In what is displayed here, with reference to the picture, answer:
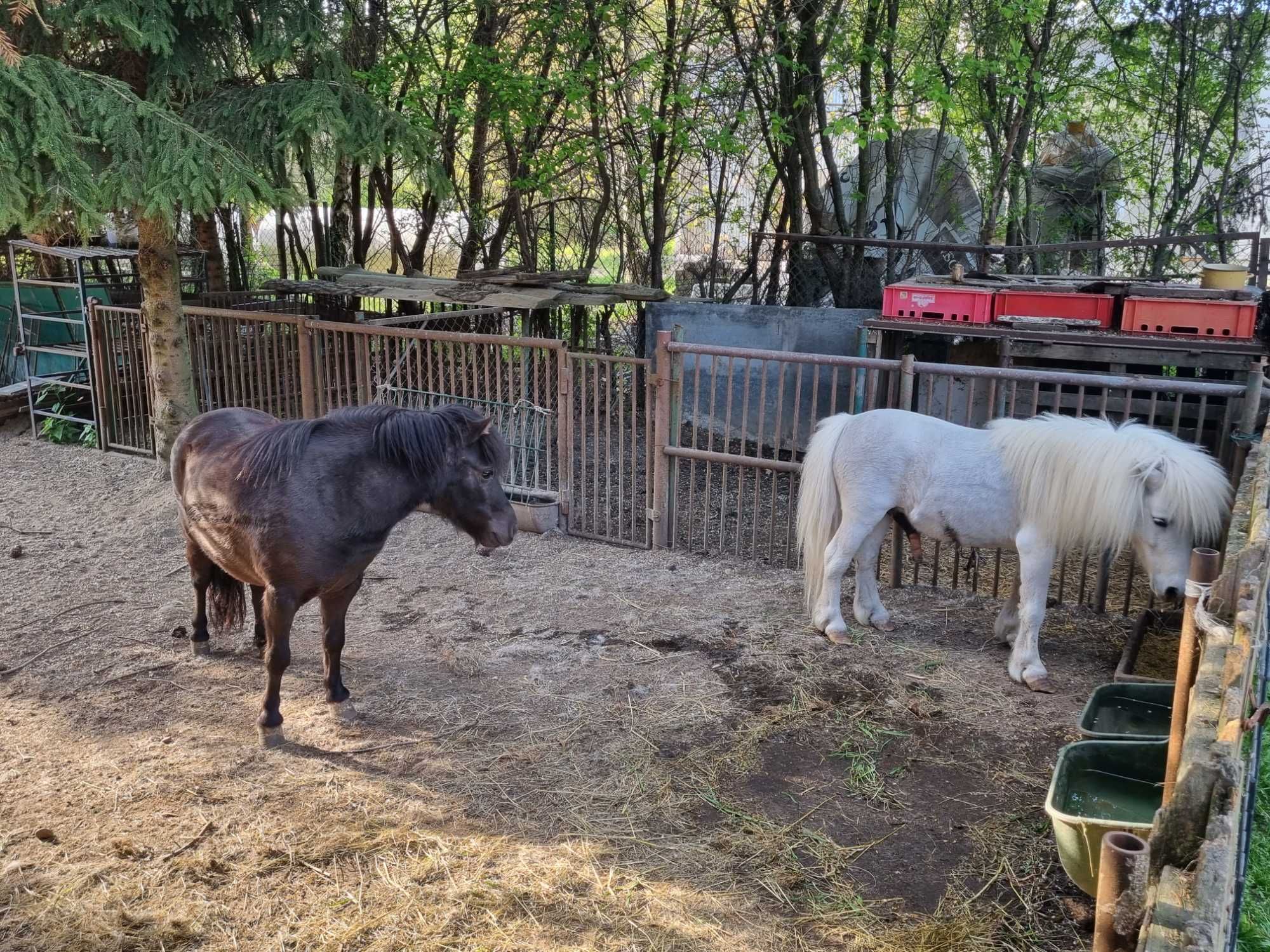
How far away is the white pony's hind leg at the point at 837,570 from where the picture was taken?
5.09 metres

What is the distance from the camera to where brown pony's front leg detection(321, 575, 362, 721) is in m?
4.36

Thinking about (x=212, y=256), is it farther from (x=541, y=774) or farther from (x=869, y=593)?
(x=541, y=774)

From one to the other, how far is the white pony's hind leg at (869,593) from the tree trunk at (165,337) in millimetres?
5282

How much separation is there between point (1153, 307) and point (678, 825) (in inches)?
187

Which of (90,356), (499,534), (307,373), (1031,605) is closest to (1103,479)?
(1031,605)

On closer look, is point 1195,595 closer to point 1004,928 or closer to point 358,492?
point 1004,928

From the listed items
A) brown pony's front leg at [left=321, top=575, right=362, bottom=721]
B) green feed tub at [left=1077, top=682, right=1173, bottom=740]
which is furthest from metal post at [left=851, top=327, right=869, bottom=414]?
brown pony's front leg at [left=321, top=575, right=362, bottom=721]

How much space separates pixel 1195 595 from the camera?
2.50m

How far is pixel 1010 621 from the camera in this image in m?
5.07

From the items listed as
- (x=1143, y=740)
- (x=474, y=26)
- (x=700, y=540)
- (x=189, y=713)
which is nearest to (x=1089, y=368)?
(x=700, y=540)

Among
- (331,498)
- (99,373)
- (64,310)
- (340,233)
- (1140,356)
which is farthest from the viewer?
(340,233)

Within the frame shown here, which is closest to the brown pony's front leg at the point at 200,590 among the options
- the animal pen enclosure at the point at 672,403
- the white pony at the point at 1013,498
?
the animal pen enclosure at the point at 672,403

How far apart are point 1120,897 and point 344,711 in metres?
3.48

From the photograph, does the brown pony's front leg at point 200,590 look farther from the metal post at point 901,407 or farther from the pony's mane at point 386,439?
the metal post at point 901,407
